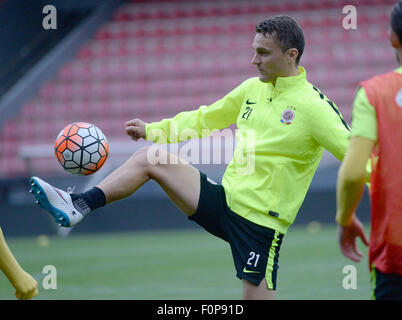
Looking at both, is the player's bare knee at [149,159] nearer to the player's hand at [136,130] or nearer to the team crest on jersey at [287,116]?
the player's hand at [136,130]

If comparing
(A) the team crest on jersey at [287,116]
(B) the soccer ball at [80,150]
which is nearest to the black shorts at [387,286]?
(A) the team crest on jersey at [287,116]

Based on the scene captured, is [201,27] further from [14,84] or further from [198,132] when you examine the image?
[198,132]

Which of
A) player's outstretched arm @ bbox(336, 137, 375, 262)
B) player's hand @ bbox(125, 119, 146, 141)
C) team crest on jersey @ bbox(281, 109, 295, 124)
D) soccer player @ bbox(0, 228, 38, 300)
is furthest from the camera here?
player's hand @ bbox(125, 119, 146, 141)

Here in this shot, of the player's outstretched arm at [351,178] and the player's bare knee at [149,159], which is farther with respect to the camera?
the player's bare knee at [149,159]

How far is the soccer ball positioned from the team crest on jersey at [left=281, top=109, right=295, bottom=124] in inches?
53.8

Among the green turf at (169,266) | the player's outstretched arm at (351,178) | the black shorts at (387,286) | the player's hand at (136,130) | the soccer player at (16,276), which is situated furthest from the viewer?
the green turf at (169,266)

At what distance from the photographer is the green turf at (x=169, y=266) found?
6.33 m

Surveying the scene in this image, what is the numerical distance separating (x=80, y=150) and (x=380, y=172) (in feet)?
8.02

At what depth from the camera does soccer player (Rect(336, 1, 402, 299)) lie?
2.76m

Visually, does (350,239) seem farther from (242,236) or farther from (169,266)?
(169,266)

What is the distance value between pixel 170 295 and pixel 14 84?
8869 millimetres

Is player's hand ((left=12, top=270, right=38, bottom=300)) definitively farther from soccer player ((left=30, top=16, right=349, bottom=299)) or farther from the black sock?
the black sock

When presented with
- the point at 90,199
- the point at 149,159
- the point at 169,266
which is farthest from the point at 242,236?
the point at 169,266

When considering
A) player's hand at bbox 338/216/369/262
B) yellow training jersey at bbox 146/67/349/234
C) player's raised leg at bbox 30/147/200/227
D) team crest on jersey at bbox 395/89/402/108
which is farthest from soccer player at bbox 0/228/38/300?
team crest on jersey at bbox 395/89/402/108
